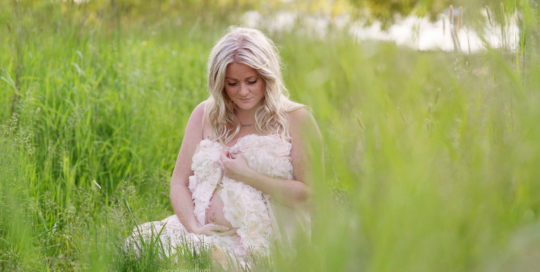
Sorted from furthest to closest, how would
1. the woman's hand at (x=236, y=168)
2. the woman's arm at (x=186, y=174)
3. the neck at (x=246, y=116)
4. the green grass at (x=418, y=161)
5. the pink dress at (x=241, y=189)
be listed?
1. the neck at (x=246, y=116)
2. the woman's arm at (x=186, y=174)
3. the woman's hand at (x=236, y=168)
4. the pink dress at (x=241, y=189)
5. the green grass at (x=418, y=161)

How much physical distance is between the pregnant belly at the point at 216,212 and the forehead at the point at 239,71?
27.3 inches

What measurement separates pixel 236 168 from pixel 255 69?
22.7 inches

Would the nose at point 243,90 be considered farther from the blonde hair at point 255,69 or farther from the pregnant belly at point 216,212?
the pregnant belly at point 216,212

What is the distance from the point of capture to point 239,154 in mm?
2744

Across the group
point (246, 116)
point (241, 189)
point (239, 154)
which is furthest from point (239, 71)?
point (241, 189)

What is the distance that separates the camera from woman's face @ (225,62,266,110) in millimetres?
2697

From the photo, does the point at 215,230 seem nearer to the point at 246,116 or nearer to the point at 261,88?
the point at 246,116

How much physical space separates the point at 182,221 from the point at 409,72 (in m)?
2.10

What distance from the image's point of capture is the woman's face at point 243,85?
106 inches

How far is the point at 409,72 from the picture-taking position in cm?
83

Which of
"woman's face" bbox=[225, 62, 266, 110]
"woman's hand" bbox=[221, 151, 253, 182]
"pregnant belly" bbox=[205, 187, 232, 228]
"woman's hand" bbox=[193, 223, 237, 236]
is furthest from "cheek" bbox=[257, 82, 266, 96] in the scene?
"woman's hand" bbox=[193, 223, 237, 236]

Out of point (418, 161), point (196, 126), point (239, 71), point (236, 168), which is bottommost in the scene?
point (236, 168)

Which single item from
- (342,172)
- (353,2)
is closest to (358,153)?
(342,172)

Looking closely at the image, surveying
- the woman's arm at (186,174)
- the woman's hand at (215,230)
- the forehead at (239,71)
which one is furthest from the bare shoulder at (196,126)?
the woman's hand at (215,230)
